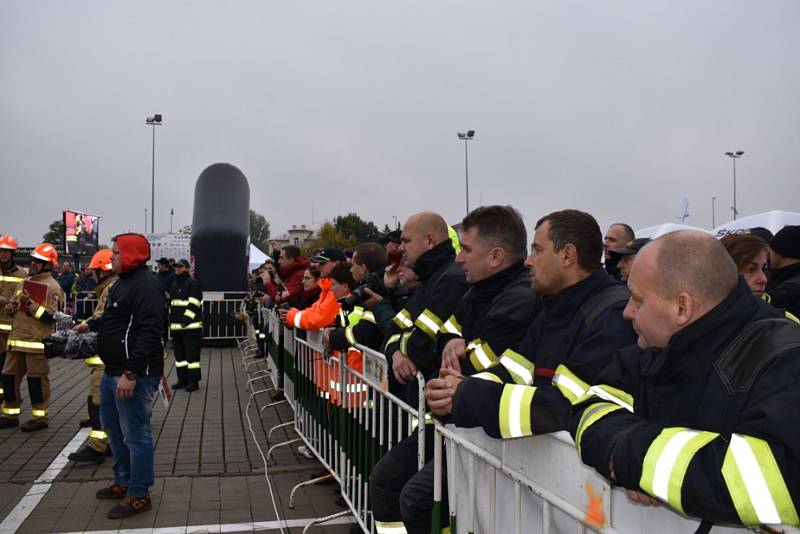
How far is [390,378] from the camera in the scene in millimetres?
4168

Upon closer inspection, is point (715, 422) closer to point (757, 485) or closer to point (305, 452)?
point (757, 485)

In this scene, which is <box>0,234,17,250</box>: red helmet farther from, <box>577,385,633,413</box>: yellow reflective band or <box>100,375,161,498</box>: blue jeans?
<box>577,385,633,413</box>: yellow reflective band

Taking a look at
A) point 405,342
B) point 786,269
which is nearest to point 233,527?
point 405,342

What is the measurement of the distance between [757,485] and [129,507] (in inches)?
191

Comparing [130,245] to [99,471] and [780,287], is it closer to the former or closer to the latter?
[99,471]

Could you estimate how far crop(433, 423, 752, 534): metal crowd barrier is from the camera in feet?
5.98

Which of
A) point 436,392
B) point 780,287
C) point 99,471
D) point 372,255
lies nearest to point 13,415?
point 99,471

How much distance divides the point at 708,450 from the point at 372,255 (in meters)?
4.76

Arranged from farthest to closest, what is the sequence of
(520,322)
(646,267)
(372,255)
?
(372,255) → (520,322) → (646,267)

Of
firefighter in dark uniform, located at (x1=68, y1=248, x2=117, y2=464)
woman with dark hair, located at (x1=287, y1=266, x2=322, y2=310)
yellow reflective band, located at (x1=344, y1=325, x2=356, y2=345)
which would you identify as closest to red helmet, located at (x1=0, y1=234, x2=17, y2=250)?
firefighter in dark uniform, located at (x1=68, y1=248, x2=117, y2=464)

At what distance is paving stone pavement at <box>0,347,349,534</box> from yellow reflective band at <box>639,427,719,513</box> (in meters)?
3.74

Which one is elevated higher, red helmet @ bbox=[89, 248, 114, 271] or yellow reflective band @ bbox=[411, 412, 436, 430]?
red helmet @ bbox=[89, 248, 114, 271]

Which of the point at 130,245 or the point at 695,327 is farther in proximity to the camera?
the point at 130,245

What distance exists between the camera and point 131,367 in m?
5.13
